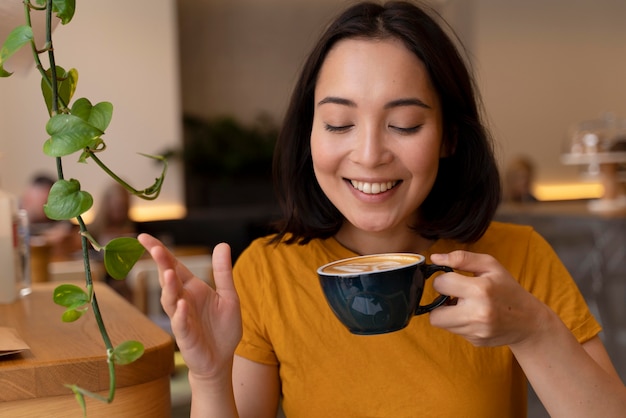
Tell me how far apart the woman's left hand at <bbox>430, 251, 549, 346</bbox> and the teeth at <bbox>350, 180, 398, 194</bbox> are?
0.23m

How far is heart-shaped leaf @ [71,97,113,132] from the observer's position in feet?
2.28

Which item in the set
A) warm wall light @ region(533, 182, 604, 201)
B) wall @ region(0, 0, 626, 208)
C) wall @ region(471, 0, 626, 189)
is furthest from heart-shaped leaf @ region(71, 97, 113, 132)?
warm wall light @ region(533, 182, 604, 201)

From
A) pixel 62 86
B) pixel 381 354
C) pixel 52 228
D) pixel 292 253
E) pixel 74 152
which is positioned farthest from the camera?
pixel 52 228

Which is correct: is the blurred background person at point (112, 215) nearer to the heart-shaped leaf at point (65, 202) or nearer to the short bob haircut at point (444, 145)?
the short bob haircut at point (444, 145)

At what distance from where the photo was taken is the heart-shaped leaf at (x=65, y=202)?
2.24 ft

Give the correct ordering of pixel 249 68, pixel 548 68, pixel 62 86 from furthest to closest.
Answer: pixel 548 68 < pixel 249 68 < pixel 62 86

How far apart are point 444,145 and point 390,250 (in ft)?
0.60

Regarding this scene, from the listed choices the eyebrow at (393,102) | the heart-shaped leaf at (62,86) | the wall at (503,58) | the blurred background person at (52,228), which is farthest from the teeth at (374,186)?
the wall at (503,58)

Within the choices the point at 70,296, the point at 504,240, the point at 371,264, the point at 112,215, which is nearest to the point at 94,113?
the point at 70,296

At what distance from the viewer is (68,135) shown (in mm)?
671

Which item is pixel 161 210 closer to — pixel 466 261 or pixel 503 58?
pixel 503 58

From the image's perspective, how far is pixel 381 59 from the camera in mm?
1135

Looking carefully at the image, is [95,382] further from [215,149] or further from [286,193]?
[215,149]

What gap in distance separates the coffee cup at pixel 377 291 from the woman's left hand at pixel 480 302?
0.02m
